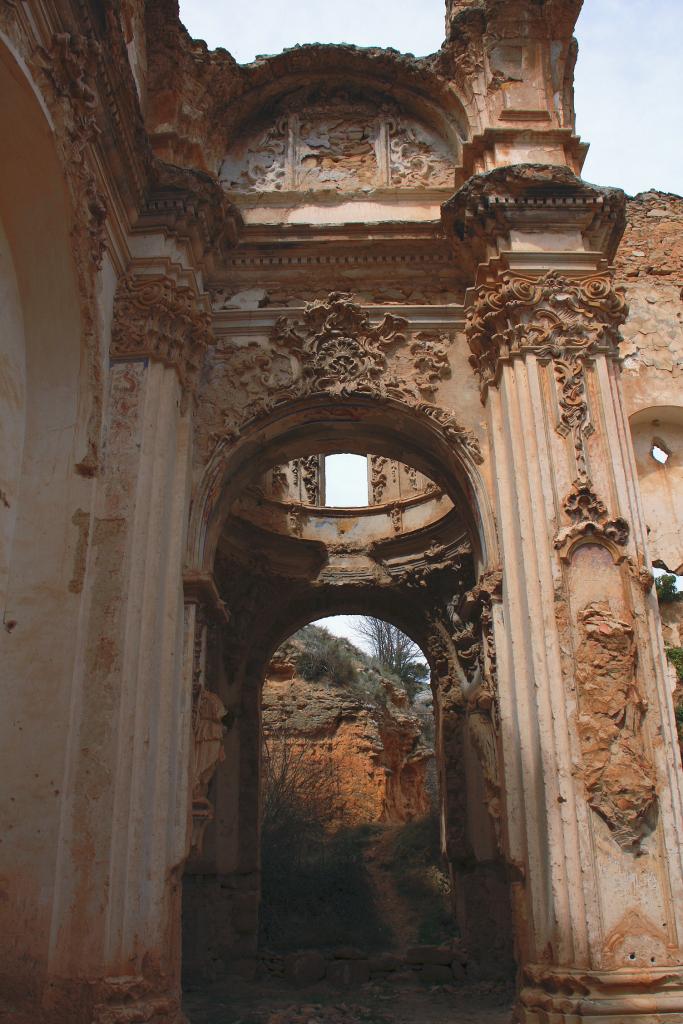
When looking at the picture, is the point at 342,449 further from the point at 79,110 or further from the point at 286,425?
the point at 79,110

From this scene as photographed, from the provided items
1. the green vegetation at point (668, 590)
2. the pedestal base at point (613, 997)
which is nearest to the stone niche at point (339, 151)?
the green vegetation at point (668, 590)

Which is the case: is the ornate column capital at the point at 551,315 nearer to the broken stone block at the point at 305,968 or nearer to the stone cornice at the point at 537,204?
the stone cornice at the point at 537,204

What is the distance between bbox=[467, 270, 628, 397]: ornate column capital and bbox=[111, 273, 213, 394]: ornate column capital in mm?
2605

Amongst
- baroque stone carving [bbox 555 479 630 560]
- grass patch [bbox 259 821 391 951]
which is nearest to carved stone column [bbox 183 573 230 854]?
baroque stone carving [bbox 555 479 630 560]

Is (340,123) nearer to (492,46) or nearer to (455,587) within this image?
(492,46)

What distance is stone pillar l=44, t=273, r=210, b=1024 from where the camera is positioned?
6301 mm

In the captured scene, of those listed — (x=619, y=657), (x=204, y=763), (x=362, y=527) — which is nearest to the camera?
(x=619, y=657)

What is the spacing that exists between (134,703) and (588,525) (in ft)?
12.3

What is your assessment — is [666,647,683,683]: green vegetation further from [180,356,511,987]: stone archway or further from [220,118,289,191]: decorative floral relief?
[220,118,289,191]: decorative floral relief

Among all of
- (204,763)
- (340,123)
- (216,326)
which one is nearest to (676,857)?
(204,763)

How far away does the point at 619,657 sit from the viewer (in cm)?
707

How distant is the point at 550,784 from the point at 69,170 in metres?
5.78

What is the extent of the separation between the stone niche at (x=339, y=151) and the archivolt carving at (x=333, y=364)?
2.02 metres

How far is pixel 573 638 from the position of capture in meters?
7.18
